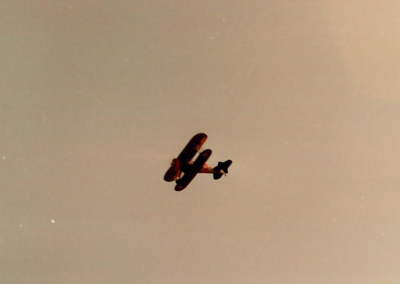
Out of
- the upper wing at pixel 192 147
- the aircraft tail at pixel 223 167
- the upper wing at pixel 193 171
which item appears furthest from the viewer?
the aircraft tail at pixel 223 167

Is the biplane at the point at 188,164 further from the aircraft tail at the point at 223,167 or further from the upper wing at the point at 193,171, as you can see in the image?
the aircraft tail at the point at 223,167

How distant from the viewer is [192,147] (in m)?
15.9

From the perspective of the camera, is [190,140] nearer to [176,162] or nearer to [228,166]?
[176,162]

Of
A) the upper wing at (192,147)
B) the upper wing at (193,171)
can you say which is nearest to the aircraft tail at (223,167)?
the upper wing at (193,171)

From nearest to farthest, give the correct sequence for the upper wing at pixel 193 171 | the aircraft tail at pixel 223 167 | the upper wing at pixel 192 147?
1. the upper wing at pixel 192 147
2. the upper wing at pixel 193 171
3. the aircraft tail at pixel 223 167

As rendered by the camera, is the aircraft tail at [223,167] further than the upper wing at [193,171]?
Yes

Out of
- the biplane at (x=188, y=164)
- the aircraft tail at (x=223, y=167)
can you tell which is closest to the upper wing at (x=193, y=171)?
the biplane at (x=188, y=164)

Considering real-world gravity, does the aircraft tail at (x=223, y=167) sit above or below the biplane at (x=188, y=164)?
above

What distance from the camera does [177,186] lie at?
55.1 feet

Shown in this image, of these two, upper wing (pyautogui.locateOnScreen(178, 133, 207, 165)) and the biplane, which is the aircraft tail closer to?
the biplane

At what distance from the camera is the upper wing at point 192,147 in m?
15.8

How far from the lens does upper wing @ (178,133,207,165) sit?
1580 centimetres

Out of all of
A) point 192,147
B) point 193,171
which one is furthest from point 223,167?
point 192,147

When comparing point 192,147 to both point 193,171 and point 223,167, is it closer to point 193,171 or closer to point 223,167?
point 193,171
